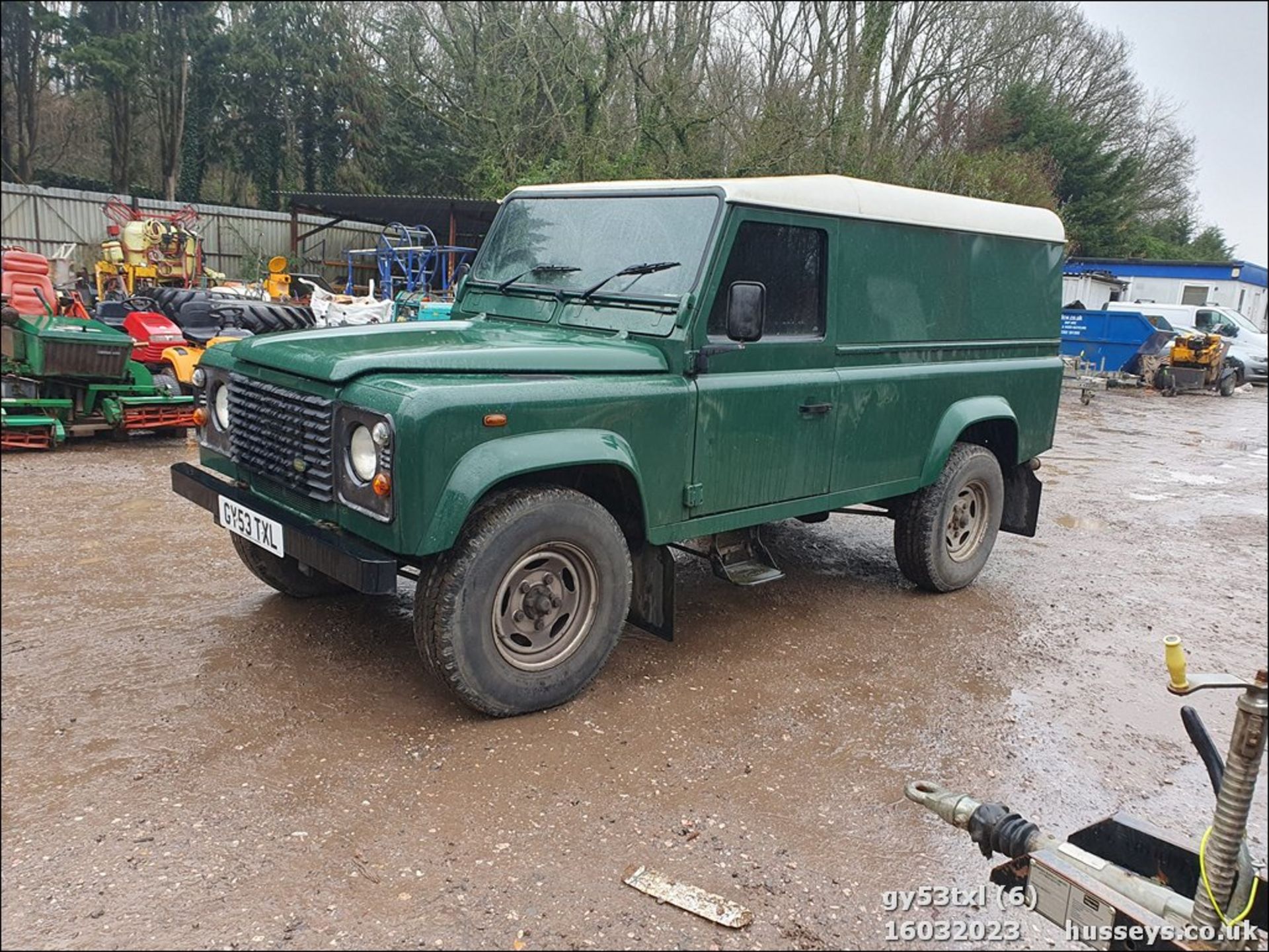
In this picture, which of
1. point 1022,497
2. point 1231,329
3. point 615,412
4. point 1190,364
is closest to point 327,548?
point 615,412

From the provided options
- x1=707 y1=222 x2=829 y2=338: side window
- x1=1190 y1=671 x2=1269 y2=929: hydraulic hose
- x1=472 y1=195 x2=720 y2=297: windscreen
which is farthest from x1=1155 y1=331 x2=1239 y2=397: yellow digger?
x1=1190 y1=671 x2=1269 y2=929: hydraulic hose

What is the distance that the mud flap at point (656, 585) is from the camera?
429cm

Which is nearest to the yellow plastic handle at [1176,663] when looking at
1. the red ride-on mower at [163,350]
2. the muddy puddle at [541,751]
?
the muddy puddle at [541,751]

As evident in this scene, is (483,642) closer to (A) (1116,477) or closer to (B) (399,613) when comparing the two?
(B) (399,613)

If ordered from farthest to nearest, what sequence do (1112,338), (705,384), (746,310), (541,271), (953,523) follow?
(1112,338), (953,523), (541,271), (705,384), (746,310)

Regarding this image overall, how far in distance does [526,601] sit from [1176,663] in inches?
97.8

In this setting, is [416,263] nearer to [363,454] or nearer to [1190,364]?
[1190,364]

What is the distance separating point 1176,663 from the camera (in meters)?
1.84

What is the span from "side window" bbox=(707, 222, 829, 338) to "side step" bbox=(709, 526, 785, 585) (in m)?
1.03

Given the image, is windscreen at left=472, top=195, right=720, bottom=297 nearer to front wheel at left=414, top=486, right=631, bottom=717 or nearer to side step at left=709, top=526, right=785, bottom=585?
front wheel at left=414, top=486, right=631, bottom=717

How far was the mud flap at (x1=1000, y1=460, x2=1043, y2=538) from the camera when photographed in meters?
6.41

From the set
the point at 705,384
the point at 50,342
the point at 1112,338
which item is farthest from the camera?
the point at 1112,338

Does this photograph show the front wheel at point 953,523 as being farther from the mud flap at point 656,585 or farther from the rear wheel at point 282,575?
the rear wheel at point 282,575

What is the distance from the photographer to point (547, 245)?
16.1ft
